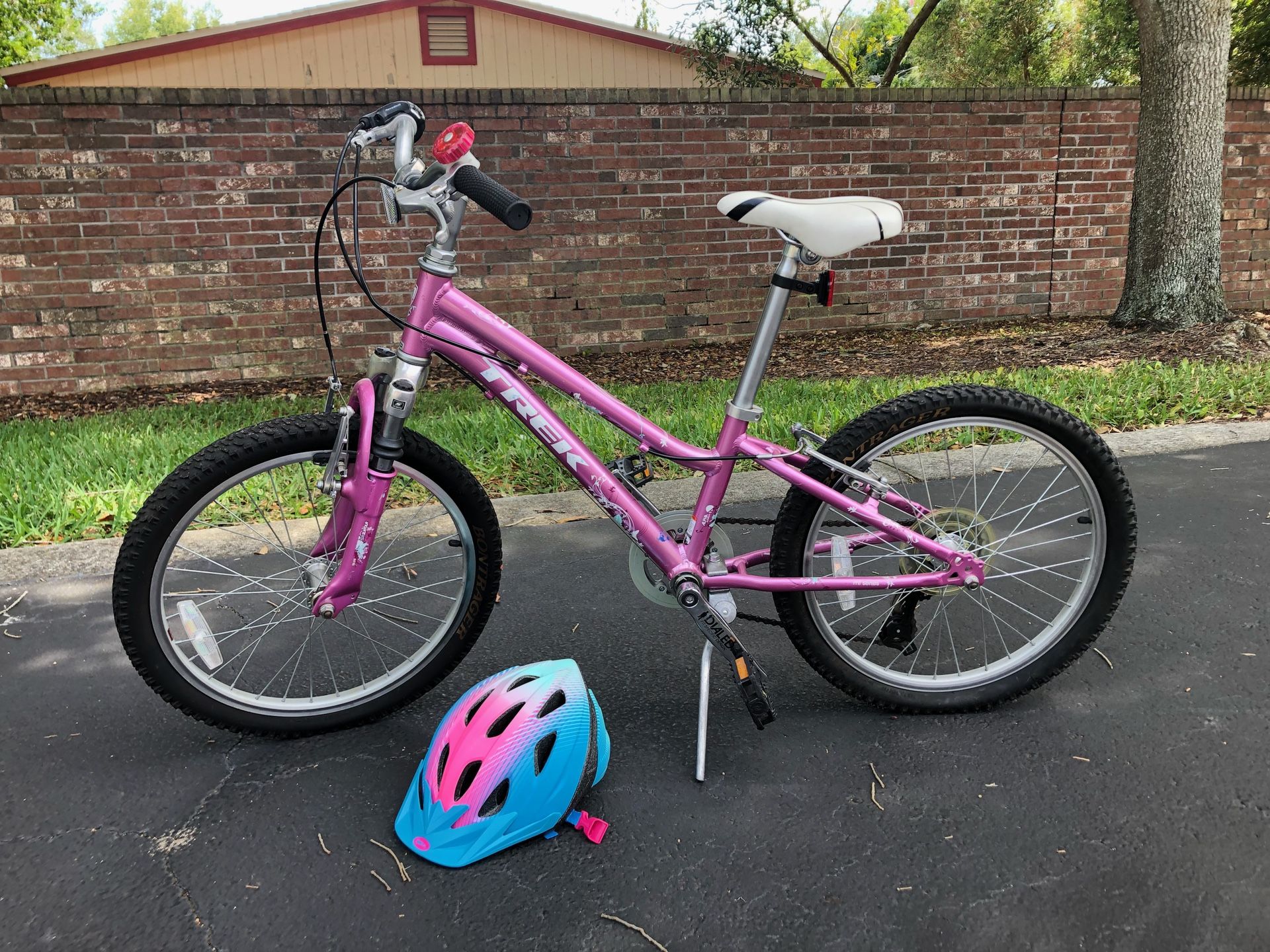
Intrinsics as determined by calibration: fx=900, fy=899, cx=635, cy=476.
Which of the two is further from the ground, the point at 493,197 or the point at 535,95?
the point at 535,95

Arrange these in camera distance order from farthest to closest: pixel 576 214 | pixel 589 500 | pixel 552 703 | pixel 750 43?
pixel 750 43 → pixel 576 214 → pixel 589 500 → pixel 552 703

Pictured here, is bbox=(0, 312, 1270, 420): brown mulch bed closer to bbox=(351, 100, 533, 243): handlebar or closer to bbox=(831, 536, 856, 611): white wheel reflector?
bbox=(831, 536, 856, 611): white wheel reflector

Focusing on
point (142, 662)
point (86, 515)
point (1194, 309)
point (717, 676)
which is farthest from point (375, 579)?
point (1194, 309)

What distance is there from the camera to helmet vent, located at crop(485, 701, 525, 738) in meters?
1.96

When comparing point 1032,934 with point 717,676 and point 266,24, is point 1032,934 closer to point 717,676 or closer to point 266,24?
point 717,676

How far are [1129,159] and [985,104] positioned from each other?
150cm

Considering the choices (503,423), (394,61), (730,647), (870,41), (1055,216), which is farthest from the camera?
(870,41)

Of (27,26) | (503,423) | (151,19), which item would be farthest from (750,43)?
(151,19)

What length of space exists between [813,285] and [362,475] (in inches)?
45.9

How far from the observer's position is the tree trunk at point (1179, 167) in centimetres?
622

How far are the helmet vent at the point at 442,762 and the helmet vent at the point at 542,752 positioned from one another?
20 centimetres

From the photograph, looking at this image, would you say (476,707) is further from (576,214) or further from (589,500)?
(576,214)

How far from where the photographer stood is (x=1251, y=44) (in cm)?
1338

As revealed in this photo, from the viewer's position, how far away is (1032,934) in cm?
166
